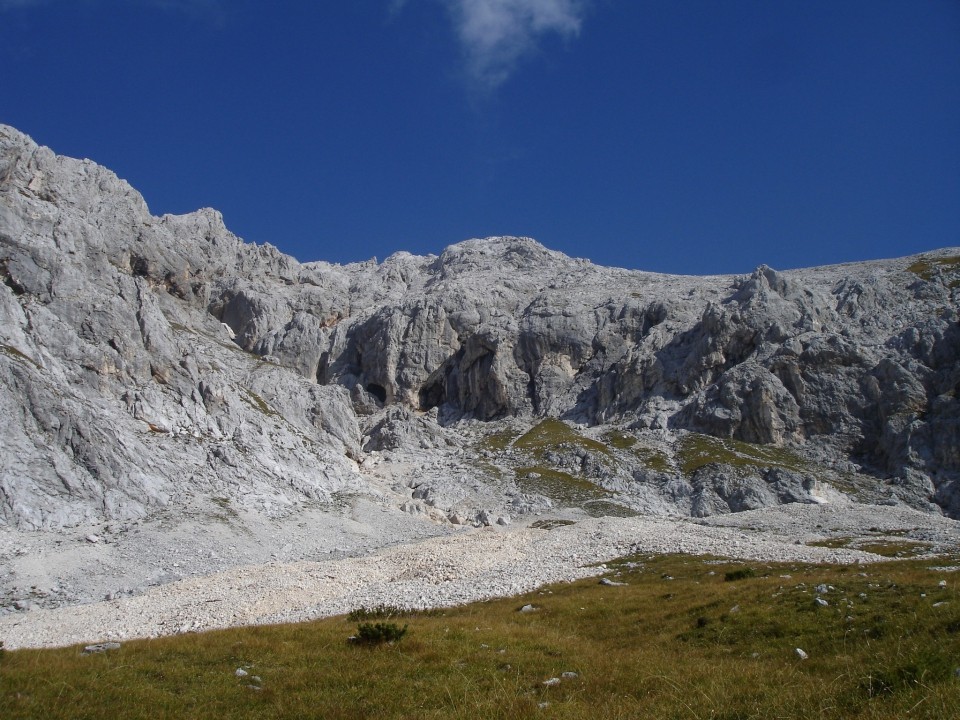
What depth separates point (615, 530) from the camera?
206 feet

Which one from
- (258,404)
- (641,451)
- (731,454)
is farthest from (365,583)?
(731,454)

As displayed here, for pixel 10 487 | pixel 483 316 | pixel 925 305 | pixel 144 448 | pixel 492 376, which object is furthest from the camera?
pixel 483 316

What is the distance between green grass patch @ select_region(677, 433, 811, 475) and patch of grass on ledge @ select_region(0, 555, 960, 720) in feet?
276

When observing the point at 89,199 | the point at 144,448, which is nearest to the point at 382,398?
the point at 89,199

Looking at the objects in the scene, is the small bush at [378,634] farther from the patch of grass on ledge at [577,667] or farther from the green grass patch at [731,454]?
the green grass patch at [731,454]

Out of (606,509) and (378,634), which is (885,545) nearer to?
(606,509)

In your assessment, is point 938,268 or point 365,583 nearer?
point 365,583

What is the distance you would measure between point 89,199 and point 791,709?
161404mm

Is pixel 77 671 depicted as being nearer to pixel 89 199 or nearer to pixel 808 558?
pixel 808 558

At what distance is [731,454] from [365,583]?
8207 centimetres

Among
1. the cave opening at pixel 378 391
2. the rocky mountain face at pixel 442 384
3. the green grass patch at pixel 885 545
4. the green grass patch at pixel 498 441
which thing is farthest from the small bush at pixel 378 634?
the cave opening at pixel 378 391

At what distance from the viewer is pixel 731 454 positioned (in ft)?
368

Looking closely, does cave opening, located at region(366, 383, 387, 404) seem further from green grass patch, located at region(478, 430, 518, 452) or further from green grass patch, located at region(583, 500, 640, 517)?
green grass patch, located at region(583, 500, 640, 517)

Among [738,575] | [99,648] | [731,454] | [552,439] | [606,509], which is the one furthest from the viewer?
[552,439]
